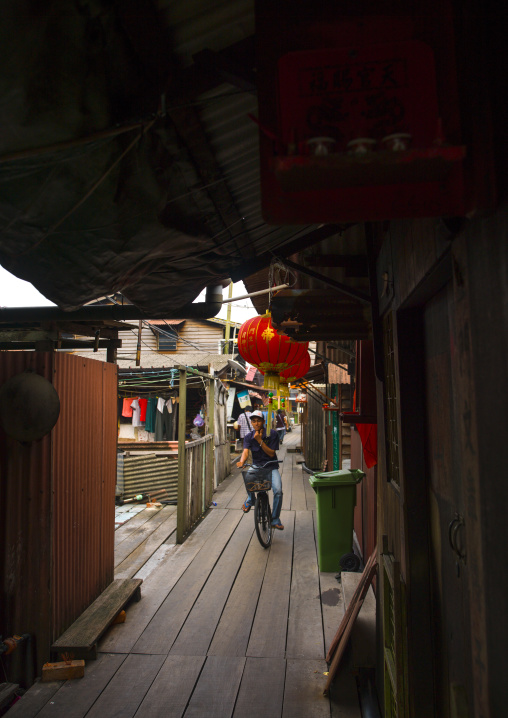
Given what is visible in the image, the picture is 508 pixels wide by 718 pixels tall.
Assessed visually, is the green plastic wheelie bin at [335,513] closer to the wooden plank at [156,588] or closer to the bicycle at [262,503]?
the bicycle at [262,503]

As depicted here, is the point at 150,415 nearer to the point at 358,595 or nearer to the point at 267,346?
the point at 267,346

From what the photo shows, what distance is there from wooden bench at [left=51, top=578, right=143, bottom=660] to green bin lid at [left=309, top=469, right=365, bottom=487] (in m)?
2.54

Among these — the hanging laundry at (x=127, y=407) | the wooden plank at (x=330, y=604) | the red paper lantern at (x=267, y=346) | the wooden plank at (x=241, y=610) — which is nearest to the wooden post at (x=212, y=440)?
the wooden plank at (x=241, y=610)

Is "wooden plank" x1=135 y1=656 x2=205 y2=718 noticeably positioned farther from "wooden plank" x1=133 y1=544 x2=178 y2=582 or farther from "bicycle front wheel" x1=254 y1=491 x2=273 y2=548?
"bicycle front wheel" x1=254 y1=491 x2=273 y2=548

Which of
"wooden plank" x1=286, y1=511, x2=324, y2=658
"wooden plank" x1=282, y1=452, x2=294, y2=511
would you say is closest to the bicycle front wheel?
"wooden plank" x1=286, y1=511, x2=324, y2=658

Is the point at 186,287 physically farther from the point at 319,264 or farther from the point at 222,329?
the point at 222,329

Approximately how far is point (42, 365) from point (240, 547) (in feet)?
15.8

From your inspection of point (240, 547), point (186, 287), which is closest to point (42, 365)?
point (186, 287)

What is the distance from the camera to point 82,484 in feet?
16.9

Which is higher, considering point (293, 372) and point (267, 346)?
point (267, 346)

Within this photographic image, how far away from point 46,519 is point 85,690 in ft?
4.72

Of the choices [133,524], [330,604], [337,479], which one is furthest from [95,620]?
[133,524]

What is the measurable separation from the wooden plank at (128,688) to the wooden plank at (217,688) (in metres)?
0.44

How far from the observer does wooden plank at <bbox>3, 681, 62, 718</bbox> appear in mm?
3689
